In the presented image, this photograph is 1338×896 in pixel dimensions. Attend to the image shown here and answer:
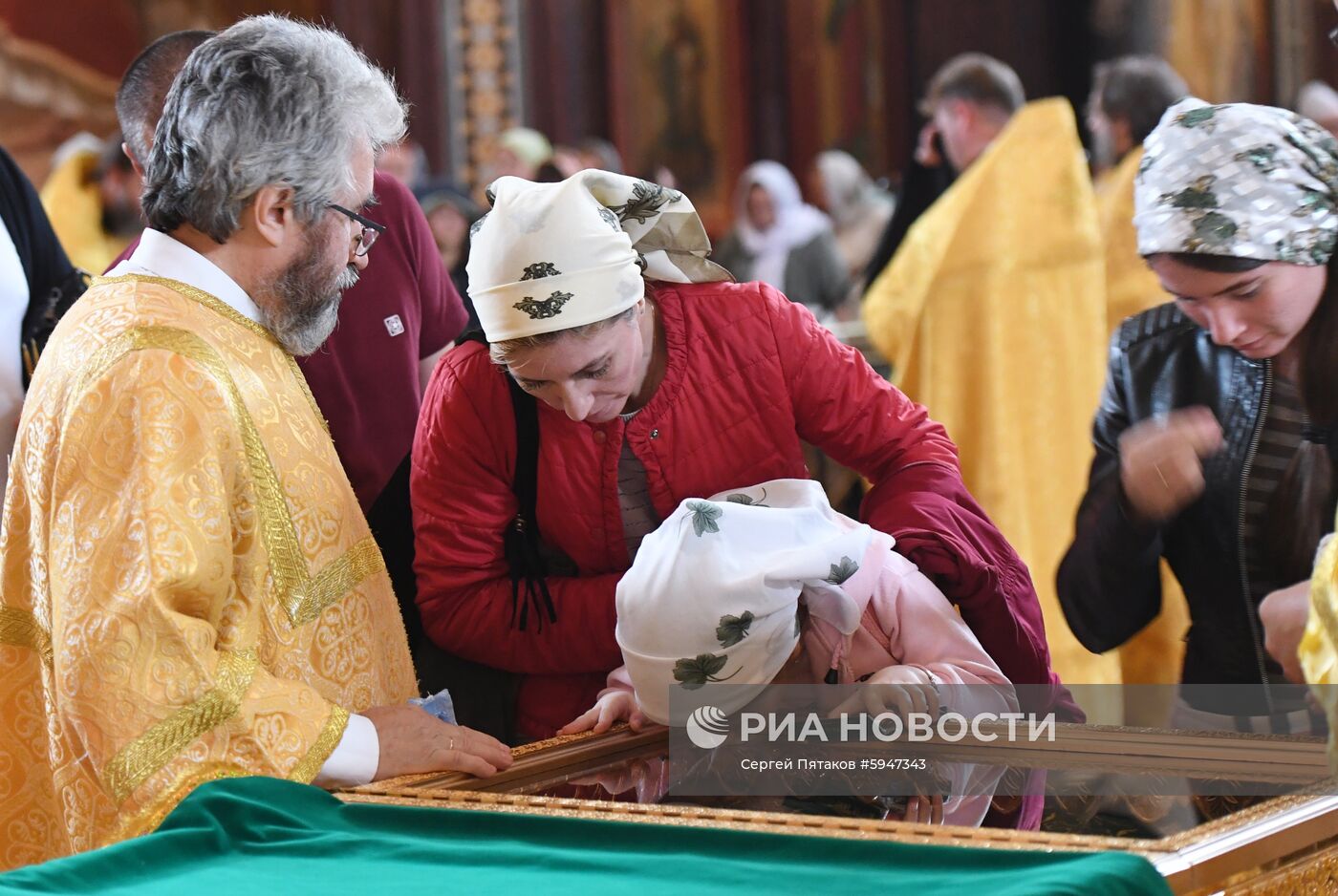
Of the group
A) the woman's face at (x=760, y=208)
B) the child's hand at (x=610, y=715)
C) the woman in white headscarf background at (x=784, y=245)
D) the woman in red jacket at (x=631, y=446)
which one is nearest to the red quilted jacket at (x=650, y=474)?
the woman in red jacket at (x=631, y=446)

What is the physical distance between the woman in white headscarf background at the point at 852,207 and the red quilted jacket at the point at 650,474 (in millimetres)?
7396

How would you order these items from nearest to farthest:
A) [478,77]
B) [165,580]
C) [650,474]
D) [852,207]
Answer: [165,580] < [650,474] < [852,207] < [478,77]

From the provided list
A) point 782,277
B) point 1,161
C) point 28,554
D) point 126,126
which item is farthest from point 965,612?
point 782,277

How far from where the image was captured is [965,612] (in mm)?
2480

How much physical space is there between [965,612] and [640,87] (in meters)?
9.78

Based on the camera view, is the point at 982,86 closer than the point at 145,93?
No

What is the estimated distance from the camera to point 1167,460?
2.55 m

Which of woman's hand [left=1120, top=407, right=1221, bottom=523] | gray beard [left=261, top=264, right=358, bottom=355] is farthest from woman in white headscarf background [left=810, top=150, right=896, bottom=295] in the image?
gray beard [left=261, top=264, right=358, bottom=355]

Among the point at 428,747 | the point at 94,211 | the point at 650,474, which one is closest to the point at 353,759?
the point at 428,747

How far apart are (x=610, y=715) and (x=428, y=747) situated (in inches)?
11.9

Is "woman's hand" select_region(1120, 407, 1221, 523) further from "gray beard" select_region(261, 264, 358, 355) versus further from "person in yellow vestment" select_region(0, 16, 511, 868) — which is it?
"gray beard" select_region(261, 264, 358, 355)

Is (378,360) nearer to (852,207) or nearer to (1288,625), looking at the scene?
(1288,625)

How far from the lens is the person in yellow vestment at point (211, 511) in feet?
6.62

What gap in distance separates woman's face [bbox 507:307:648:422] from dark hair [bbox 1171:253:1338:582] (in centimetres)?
93
